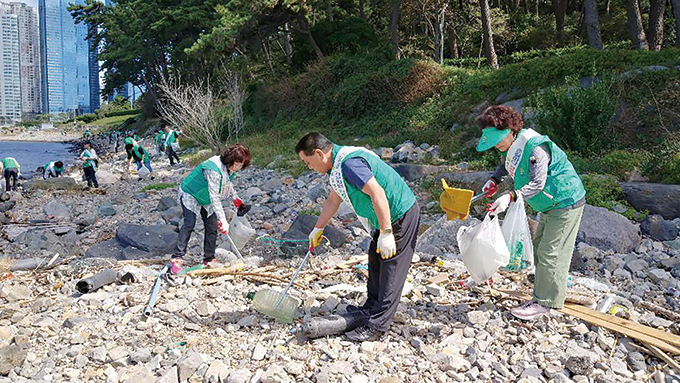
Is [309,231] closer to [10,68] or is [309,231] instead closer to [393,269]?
[393,269]

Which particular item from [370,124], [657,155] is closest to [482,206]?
[657,155]

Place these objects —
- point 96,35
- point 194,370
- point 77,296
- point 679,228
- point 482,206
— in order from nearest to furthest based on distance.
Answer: point 194,370
point 77,296
point 679,228
point 482,206
point 96,35

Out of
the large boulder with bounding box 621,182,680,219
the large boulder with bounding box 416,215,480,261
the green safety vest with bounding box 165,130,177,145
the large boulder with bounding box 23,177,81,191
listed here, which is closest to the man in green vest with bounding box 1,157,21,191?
the large boulder with bounding box 23,177,81,191

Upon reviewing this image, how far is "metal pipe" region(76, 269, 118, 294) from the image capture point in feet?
14.4

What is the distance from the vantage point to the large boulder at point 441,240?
19.0 feet

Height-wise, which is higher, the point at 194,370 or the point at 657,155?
the point at 657,155

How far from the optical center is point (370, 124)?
17.4m

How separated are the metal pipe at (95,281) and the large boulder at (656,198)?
6.35 meters

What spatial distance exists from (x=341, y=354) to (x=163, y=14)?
2966cm

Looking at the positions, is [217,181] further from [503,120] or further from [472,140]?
[472,140]

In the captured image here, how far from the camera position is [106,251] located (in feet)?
22.9

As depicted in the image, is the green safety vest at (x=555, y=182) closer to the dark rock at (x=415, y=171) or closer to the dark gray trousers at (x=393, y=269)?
the dark gray trousers at (x=393, y=269)

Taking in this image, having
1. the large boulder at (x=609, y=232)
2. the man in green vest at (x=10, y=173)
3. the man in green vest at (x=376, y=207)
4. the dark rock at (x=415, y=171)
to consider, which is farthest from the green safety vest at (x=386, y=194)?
the man in green vest at (x=10, y=173)

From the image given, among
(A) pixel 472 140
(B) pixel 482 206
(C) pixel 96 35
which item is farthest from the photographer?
(C) pixel 96 35
